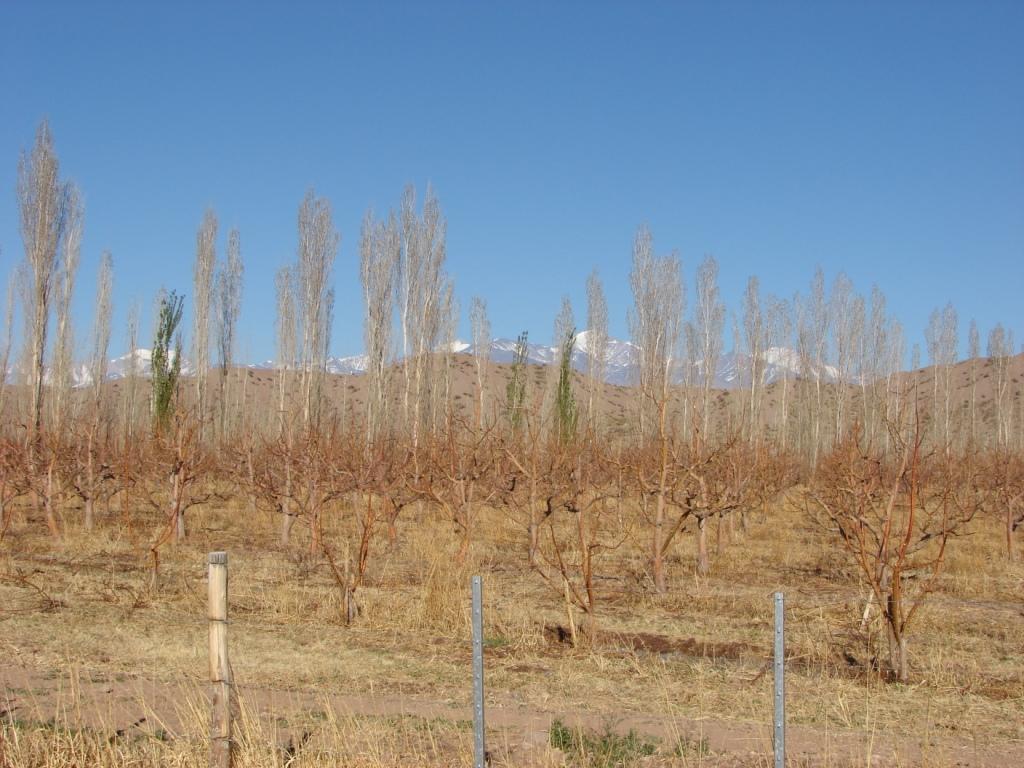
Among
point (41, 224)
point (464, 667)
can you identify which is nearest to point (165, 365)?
point (41, 224)

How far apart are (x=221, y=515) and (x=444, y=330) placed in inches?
515

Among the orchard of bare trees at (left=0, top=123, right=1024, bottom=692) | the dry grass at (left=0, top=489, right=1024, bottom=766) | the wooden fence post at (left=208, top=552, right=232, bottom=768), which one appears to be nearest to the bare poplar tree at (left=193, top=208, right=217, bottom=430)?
the orchard of bare trees at (left=0, top=123, right=1024, bottom=692)

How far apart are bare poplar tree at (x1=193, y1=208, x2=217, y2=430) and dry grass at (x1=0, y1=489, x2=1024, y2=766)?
22.5 meters

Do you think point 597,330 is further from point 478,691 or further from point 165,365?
point 478,691

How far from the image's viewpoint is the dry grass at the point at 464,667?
5473mm

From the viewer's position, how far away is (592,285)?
45.4 meters

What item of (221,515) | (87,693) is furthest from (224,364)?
(87,693)

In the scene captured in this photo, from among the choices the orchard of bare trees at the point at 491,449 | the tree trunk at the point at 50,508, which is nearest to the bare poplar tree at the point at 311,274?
the orchard of bare trees at the point at 491,449

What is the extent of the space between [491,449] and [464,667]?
7.78 meters

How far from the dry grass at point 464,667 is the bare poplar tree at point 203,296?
2251 centimetres

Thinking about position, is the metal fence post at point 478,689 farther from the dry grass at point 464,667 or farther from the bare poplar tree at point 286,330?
the bare poplar tree at point 286,330

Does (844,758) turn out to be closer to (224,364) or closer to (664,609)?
(664,609)

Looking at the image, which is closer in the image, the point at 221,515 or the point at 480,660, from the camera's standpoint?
the point at 480,660

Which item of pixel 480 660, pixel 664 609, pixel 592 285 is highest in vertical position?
pixel 592 285
